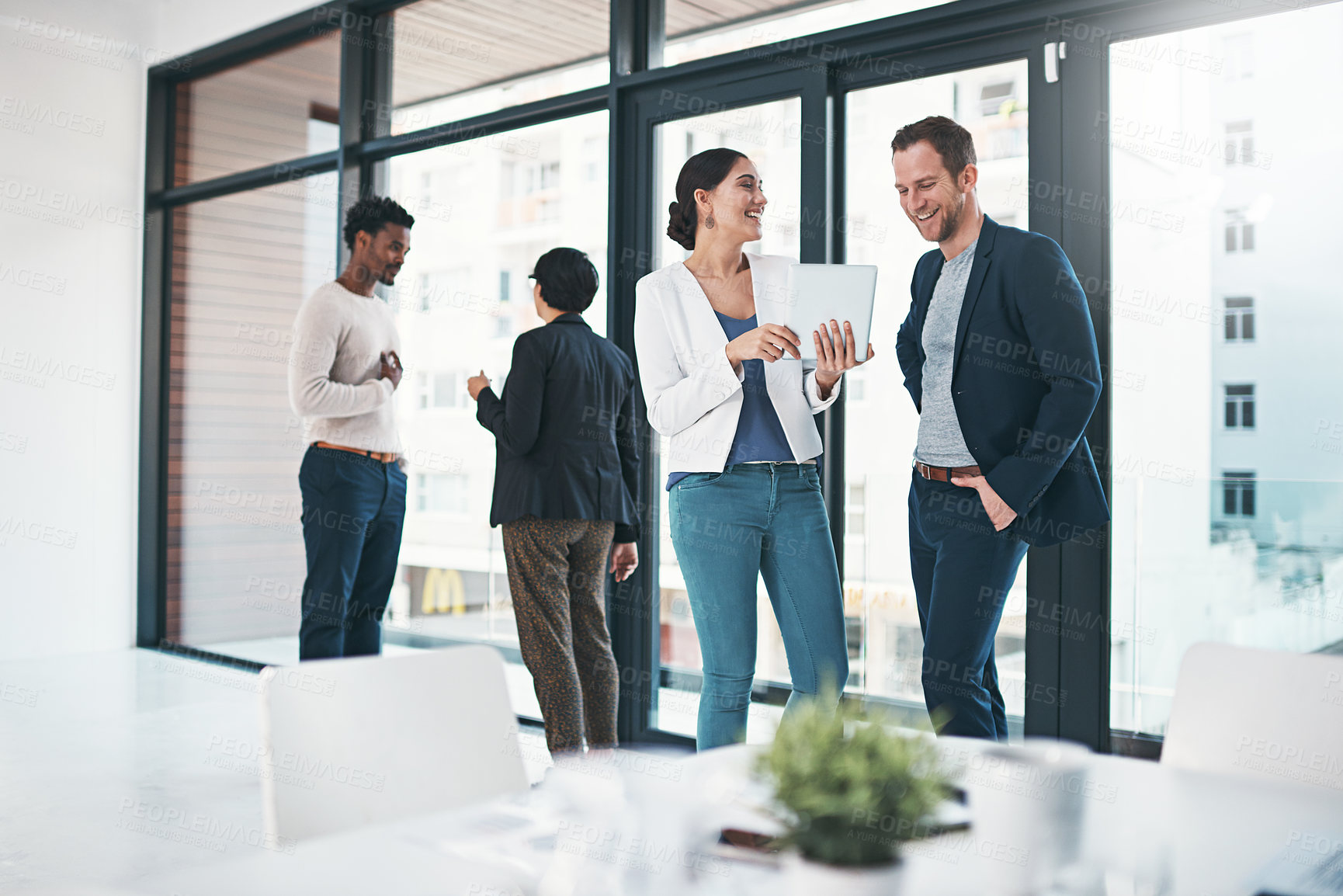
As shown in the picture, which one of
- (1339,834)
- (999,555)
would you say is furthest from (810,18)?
(1339,834)

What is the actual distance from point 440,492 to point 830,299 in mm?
2809

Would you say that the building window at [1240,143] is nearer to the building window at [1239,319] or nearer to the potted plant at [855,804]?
the building window at [1239,319]

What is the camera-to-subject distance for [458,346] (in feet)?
14.8

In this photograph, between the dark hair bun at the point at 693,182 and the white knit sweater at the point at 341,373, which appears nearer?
the dark hair bun at the point at 693,182

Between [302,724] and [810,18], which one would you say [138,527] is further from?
[302,724]

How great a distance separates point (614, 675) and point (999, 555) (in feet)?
3.98

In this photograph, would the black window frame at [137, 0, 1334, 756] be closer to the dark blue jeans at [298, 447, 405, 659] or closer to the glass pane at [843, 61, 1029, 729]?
the glass pane at [843, 61, 1029, 729]

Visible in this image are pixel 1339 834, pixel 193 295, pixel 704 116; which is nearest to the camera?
pixel 1339 834

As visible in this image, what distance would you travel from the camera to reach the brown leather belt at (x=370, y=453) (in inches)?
127

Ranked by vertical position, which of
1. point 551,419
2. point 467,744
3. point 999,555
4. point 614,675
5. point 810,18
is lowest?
point 614,675

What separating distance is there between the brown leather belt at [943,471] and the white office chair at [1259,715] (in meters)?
0.78

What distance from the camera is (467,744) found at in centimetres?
141

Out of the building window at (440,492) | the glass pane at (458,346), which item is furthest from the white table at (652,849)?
the building window at (440,492)

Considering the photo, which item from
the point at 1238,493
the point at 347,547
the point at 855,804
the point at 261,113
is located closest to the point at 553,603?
the point at 347,547
